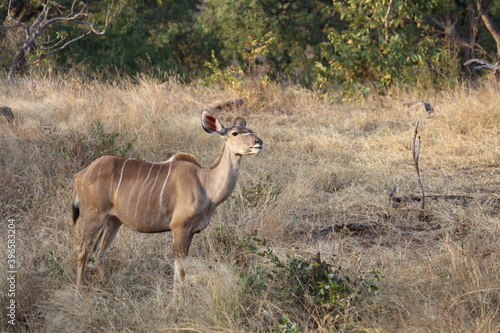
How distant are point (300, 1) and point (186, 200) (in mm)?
13475

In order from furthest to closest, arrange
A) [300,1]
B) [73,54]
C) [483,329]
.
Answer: [300,1] → [73,54] → [483,329]

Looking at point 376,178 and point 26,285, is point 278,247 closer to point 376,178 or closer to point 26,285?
point 26,285

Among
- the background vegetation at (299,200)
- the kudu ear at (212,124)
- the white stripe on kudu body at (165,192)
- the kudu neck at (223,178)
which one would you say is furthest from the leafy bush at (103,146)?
the kudu neck at (223,178)

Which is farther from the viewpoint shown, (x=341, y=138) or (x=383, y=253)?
(x=341, y=138)

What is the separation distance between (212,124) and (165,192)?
0.56 m

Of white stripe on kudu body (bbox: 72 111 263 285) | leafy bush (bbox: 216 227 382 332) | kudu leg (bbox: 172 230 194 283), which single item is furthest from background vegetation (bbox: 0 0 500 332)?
white stripe on kudu body (bbox: 72 111 263 285)

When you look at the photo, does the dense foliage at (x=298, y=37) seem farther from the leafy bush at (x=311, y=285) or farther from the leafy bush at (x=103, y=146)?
the leafy bush at (x=311, y=285)

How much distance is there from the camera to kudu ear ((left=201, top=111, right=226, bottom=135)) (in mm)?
3637

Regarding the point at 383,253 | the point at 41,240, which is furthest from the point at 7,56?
the point at 383,253

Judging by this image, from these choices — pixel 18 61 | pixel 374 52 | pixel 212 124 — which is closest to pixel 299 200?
pixel 212 124

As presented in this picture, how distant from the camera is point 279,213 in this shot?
471 cm

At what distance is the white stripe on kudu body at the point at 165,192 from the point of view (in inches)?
138

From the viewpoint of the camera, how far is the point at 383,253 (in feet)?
13.4

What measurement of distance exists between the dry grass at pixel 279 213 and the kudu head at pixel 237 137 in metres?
0.78
